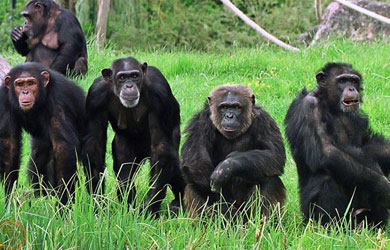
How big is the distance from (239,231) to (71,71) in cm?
666

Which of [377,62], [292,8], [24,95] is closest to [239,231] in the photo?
[24,95]

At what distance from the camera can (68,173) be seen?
678 centimetres

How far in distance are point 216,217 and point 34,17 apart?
6.69m

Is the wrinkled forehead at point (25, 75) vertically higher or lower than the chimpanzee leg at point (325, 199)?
higher

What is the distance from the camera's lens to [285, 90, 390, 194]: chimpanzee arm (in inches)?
249

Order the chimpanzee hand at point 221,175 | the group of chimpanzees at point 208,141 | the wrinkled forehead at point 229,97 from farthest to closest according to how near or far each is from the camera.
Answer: the wrinkled forehead at point 229,97 → the group of chimpanzees at point 208,141 → the chimpanzee hand at point 221,175

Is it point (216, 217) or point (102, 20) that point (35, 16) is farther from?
point (216, 217)

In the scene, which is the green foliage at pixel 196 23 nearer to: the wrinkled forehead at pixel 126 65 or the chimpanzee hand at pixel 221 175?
the wrinkled forehead at pixel 126 65

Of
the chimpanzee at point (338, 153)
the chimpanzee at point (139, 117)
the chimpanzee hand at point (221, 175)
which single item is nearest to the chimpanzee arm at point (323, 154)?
the chimpanzee at point (338, 153)

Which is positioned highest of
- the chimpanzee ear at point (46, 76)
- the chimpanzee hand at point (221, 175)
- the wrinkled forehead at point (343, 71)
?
the wrinkled forehead at point (343, 71)

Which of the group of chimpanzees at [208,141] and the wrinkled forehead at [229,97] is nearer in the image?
the group of chimpanzees at [208,141]

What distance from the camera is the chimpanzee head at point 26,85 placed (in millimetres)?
6672

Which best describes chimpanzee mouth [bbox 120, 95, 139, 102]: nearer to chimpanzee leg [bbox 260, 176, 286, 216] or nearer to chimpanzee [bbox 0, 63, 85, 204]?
chimpanzee [bbox 0, 63, 85, 204]

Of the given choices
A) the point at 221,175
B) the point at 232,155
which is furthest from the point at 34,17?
the point at 221,175
